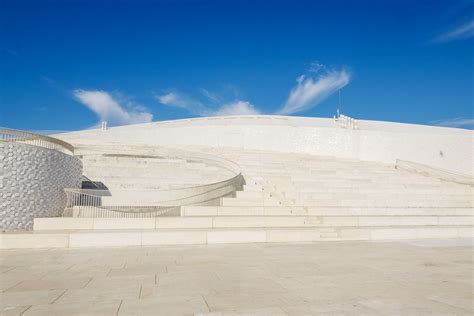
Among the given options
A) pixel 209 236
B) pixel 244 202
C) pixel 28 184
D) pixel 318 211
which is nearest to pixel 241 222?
pixel 209 236

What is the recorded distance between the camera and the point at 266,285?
4984 mm

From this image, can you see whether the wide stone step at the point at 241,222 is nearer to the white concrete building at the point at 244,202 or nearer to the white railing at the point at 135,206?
the white concrete building at the point at 244,202

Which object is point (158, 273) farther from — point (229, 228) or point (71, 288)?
point (229, 228)

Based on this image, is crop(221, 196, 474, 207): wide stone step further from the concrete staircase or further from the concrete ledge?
the concrete ledge

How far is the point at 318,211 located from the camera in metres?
12.3

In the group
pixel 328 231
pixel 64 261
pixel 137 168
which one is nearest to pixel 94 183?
pixel 137 168

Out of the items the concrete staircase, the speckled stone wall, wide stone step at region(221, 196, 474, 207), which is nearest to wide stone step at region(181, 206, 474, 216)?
the concrete staircase

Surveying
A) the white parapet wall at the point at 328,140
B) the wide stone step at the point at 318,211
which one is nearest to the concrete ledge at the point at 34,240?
the wide stone step at the point at 318,211

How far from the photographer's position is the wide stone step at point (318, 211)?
11.2 metres

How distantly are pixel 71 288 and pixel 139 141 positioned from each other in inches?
994

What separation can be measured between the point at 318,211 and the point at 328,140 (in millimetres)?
15529

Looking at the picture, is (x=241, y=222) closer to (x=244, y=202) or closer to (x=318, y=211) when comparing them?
(x=244, y=202)

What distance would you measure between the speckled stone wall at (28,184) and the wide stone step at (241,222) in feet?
3.84

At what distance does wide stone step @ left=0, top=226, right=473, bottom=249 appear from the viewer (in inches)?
329
